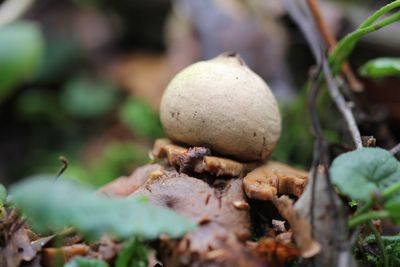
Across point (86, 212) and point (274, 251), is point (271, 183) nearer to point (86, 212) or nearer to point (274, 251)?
point (274, 251)

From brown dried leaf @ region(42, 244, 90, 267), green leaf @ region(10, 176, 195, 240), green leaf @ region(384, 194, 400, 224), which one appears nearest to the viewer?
green leaf @ region(10, 176, 195, 240)

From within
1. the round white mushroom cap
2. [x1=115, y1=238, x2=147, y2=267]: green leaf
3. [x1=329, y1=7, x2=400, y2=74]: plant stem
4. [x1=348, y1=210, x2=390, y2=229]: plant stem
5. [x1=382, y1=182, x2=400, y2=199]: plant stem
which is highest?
[x1=329, y1=7, x2=400, y2=74]: plant stem

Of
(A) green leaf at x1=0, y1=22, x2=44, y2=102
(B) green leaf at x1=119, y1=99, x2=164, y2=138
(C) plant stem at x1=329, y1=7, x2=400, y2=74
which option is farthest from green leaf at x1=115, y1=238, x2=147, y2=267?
(B) green leaf at x1=119, y1=99, x2=164, y2=138

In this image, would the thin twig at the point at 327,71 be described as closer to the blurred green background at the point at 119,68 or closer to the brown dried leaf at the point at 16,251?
the blurred green background at the point at 119,68

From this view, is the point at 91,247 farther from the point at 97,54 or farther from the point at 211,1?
the point at 97,54

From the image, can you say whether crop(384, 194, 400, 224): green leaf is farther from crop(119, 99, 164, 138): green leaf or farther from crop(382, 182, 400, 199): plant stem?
crop(119, 99, 164, 138): green leaf

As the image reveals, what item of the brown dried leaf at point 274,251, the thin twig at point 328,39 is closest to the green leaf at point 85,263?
the brown dried leaf at point 274,251
